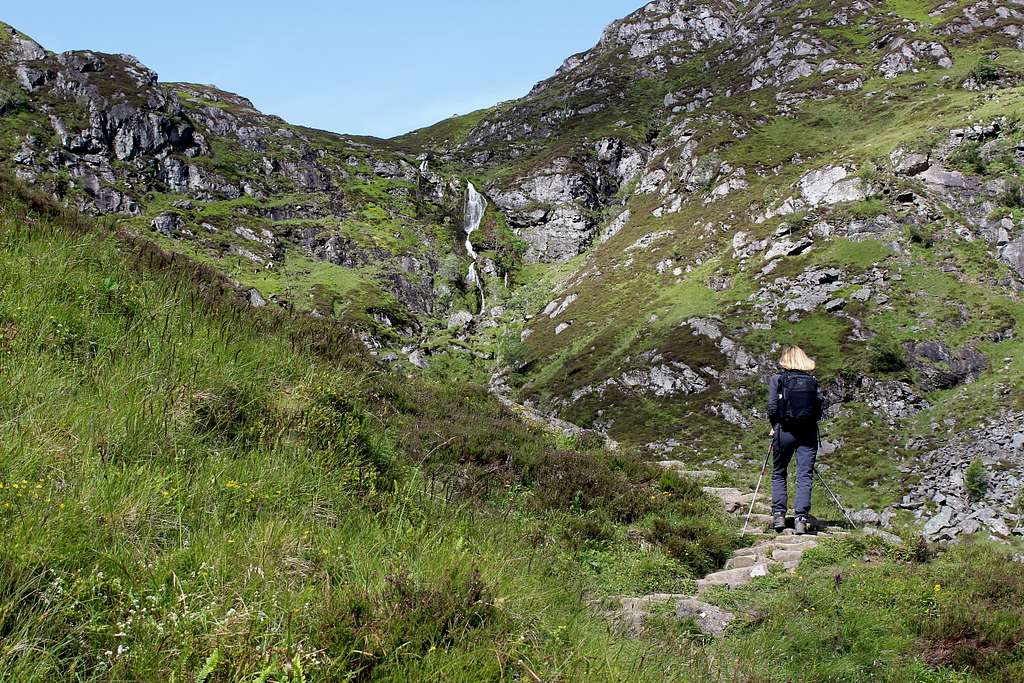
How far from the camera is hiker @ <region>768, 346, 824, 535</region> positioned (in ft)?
30.7

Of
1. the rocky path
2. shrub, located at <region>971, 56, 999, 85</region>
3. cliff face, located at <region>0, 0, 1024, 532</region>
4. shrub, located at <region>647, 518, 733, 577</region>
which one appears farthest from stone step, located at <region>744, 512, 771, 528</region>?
shrub, located at <region>971, 56, 999, 85</region>

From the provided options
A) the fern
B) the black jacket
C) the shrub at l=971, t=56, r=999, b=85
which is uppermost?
the shrub at l=971, t=56, r=999, b=85

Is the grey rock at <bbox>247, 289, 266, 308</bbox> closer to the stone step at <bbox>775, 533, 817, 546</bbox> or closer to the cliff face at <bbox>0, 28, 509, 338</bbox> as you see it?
the stone step at <bbox>775, 533, 817, 546</bbox>

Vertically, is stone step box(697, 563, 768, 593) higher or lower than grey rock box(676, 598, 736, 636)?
lower

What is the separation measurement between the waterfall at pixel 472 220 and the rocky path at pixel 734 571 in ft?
289

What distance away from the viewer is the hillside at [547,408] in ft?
8.25

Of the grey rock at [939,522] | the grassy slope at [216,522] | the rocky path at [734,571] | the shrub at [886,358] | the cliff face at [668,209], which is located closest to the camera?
the grassy slope at [216,522]

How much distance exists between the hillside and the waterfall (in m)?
1.70

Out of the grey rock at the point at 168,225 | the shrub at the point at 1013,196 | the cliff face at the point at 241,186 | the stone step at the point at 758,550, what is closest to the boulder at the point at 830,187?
the shrub at the point at 1013,196

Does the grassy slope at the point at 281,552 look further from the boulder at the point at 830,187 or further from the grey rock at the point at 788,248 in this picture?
the boulder at the point at 830,187

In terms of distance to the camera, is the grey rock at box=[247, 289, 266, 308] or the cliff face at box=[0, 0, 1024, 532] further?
the cliff face at box=[0, 0, 1024, 532]

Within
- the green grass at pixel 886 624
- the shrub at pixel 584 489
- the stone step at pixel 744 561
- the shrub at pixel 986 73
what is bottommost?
the stone step at pixel 744 561

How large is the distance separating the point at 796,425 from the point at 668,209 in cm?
7372

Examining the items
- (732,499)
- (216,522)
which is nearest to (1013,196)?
(732,499)
